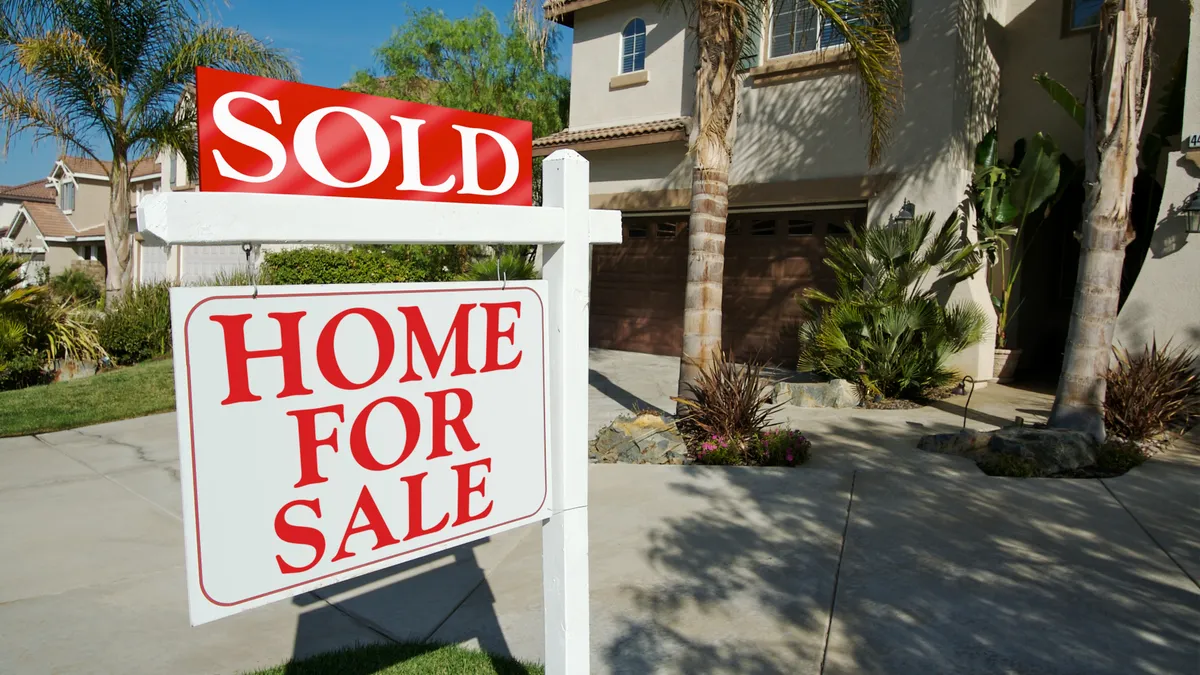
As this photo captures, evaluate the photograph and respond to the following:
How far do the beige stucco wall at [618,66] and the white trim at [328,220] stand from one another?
10616 millimetres

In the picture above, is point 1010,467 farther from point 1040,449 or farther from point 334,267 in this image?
point 334,267

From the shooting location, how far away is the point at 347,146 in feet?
7.52

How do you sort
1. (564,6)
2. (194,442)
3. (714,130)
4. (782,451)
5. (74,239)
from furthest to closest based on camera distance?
(74,239) < (564,6) < (714,130) < (782,451) < (194,442)

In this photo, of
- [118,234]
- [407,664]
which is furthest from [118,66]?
[407,664]

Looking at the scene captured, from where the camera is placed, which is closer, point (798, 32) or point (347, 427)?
point (347, 427)

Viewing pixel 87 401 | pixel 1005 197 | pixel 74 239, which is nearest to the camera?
pixel 87 401

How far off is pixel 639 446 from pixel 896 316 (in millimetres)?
3983

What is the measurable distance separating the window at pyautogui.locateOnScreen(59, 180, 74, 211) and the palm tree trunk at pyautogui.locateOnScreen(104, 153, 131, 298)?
3010cm

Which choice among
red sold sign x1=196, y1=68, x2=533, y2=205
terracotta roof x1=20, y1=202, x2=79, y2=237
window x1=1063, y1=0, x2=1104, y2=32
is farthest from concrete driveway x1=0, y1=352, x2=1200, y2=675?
terracotta roof x1=20, y1=202, x2=79, y2=237

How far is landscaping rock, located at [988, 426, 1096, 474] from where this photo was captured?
20.6ft

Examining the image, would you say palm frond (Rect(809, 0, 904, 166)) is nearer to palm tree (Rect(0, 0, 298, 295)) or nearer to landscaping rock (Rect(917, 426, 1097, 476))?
landscaping rock (Rect(917, 426, 1097, 476))

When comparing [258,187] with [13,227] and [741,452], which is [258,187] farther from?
[13,227]

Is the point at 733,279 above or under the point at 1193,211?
under

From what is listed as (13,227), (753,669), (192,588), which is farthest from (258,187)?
(13,227)
